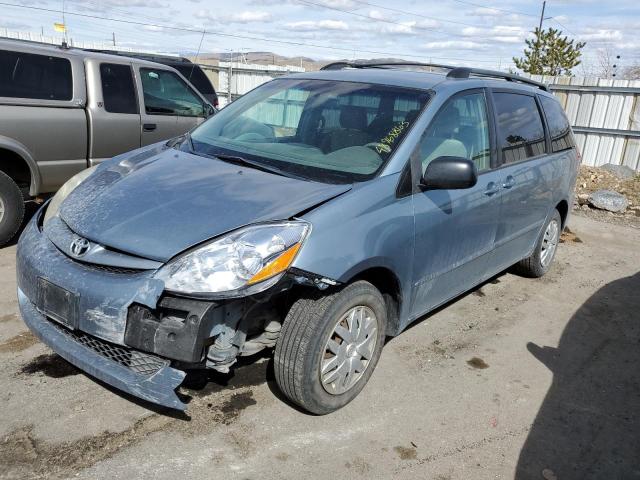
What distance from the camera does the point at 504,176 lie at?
4.27 m

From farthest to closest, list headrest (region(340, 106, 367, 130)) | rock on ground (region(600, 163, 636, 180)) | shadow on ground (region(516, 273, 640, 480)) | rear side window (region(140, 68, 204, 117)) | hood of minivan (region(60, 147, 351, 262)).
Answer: rock on ground (region(600, 163, 636, 180)) → rear side window (region(140, 68, 204, 117)) → headrest (region(340, 106, 367, 130)) → shadow on ground (region(516, 273, 640, 480)) → hood of minivan (region(60, 147, 351, 262))

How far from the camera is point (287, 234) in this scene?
8.95 ft

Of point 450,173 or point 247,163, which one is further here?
point 247,163

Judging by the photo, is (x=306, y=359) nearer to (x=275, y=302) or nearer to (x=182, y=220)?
(x=275, y=302)

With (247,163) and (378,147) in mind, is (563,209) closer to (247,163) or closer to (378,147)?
(378,147)

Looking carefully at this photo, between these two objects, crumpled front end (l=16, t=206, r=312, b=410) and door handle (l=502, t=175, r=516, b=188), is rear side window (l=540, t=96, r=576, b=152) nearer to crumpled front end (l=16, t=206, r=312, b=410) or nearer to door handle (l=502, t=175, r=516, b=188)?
door handle (l=502, t=175, r=516, b=188)

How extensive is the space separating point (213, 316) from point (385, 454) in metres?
1.17

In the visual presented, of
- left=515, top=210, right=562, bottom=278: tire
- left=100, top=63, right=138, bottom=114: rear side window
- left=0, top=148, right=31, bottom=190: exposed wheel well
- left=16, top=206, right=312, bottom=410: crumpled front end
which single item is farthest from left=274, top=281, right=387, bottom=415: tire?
left=100, top=63, right=138, bottom=114: rear side window

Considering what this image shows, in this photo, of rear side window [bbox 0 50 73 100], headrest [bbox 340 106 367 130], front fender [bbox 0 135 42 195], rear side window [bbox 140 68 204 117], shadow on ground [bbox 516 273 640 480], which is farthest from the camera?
rear side window [bbox 140 68 204 117]

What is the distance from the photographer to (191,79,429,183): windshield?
11.2ft

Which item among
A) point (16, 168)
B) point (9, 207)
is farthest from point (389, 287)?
point (16, 168)

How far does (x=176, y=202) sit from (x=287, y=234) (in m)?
0.67

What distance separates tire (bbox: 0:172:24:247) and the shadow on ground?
15.3ft

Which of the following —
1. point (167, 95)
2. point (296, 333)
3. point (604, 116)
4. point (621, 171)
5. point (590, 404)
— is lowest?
point (590, 404)
